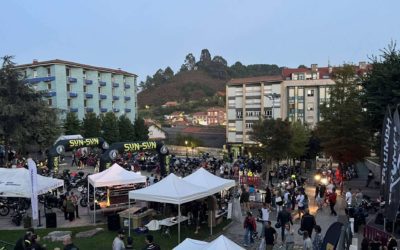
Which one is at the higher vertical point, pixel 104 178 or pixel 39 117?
pixel 39 117

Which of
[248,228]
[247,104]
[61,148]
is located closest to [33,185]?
[61,148]

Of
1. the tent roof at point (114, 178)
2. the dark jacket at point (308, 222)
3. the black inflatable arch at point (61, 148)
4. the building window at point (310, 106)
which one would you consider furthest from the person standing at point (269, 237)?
the building window at point (310, 106)

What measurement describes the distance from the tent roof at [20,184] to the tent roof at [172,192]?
16.7 feet

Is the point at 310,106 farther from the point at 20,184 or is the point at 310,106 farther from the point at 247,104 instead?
the point at 20,184

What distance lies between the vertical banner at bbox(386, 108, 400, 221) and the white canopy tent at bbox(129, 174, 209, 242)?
672 cm

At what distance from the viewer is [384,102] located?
22.0 metres

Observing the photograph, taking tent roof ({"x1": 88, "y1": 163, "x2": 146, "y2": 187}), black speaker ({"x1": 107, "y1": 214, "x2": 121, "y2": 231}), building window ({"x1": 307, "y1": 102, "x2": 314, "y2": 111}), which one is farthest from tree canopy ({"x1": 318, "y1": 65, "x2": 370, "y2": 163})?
building window ({"x1": 307, "y1": 102, "x2": 314, "y2": 111})

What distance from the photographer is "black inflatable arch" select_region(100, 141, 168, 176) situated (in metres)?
23.7

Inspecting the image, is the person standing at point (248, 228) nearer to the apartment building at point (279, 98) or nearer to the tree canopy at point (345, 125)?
the tree canopy at point (345, 125)

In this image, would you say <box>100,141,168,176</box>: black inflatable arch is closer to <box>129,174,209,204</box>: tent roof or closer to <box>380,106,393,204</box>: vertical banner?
<box>129,174,209,204</box>: tent roof

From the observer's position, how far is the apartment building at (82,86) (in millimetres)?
72500

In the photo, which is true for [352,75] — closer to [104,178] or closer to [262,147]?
[262,147]

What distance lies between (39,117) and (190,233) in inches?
1051

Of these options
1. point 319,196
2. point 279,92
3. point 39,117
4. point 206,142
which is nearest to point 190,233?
point 319,196
